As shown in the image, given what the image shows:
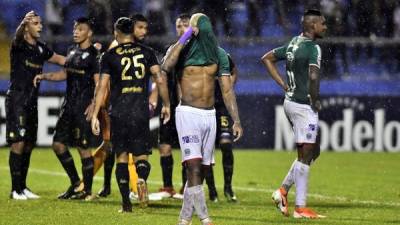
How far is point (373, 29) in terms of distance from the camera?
2714 cm

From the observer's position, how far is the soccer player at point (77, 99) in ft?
46.5

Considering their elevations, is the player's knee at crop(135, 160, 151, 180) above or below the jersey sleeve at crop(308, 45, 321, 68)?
below

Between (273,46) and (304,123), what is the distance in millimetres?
14073

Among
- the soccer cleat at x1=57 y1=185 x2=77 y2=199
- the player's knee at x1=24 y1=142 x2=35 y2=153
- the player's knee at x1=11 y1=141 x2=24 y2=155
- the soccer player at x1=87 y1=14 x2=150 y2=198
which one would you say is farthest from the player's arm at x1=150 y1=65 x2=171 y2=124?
the player's knee at x1=24 y1=142 x2=35 y2=153

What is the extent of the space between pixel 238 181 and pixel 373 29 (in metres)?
10.7

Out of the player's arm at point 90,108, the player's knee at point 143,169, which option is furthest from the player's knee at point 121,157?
the player's arm at point 90,108

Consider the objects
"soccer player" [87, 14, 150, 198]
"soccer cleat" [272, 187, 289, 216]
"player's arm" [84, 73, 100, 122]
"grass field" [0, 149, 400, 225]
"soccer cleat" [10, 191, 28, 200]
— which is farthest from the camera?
"soccer player" [87, 14, 150, 198]

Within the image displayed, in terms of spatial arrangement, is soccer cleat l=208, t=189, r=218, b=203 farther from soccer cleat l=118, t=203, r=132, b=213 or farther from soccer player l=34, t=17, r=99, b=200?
soccer cleat l=118, t=203, r=132, b=213

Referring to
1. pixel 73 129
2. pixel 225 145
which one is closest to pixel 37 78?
pixel 73 129

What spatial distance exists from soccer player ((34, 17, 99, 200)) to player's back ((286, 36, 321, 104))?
9.90ft

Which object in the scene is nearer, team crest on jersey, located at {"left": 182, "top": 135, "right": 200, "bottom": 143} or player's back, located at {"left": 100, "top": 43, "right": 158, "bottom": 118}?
team crest on jersey, located at {"left": 182, "top": 135, "right": 200, "bottom": 143}

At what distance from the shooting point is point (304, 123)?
1214 cm

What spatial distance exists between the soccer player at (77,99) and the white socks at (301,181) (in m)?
3.21

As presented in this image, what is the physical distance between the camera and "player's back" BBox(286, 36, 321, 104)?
12.1 meters
